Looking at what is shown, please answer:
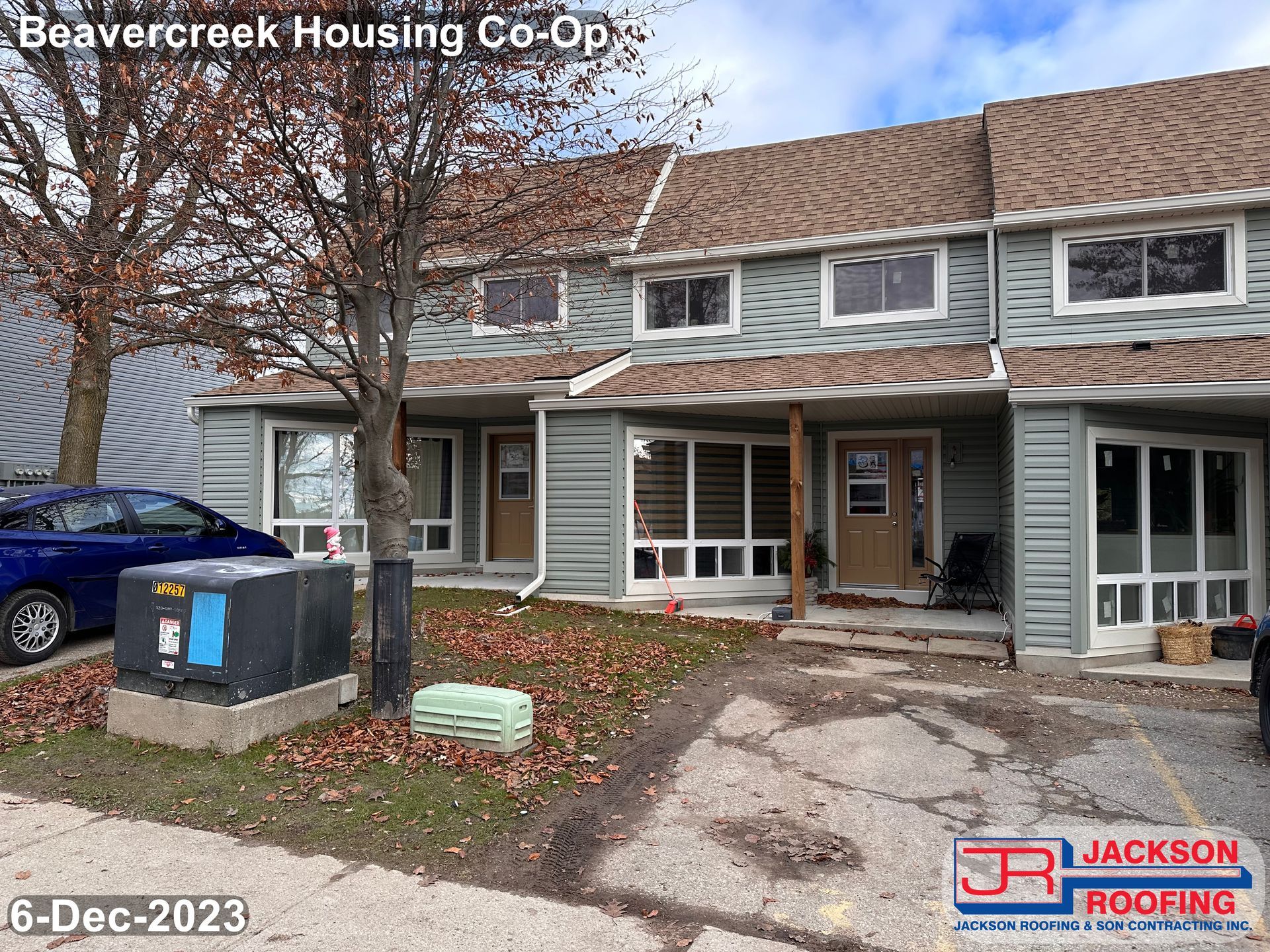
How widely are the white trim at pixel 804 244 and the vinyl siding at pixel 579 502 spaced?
8.79 feet

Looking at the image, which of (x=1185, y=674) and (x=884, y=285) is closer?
(x=1185, y=674)

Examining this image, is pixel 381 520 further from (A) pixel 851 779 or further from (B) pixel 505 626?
(A) pixel 851 779

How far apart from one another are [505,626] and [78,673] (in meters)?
3.82

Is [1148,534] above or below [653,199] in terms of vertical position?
below

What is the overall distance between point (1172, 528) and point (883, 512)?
369 cm

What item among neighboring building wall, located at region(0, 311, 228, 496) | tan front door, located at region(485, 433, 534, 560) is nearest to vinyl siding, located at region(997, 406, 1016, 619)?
tan front door, located at region(485, 433, 534, 560)

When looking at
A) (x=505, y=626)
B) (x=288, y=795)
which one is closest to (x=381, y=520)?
(x=505, y=626)

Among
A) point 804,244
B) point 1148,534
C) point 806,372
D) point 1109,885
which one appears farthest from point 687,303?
point 1109,885

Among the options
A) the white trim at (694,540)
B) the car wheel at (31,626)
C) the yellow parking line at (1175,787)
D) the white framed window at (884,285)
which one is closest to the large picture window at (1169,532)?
the yellow parking line at (1175,787)

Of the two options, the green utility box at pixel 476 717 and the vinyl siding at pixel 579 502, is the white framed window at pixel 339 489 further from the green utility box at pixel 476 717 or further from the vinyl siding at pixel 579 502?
the green utility box at pixel 476 717

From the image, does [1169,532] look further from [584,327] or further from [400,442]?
[400,442]

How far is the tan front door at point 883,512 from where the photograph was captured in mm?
11398

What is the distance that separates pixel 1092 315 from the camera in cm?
947

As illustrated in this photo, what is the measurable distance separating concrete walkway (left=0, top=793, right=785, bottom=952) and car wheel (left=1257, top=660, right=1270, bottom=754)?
14.5ft
